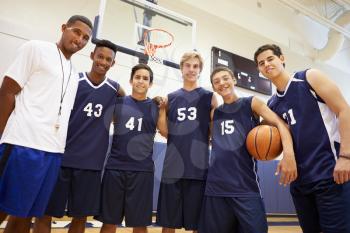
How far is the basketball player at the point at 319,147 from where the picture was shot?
144 cm

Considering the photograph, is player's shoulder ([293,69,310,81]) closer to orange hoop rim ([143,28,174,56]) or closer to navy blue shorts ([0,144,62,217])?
navy blue shorts ([0,144,62,217])

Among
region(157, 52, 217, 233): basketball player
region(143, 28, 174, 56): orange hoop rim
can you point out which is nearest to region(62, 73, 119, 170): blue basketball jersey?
region(157, 52, 217, 233): basketball player

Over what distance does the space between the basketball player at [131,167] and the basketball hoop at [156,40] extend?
7.11 feet

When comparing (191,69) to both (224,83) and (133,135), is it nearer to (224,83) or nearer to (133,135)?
(224,83)

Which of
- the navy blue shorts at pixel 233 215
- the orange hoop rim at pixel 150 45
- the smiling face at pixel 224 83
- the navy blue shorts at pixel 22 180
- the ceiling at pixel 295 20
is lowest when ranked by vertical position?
the navy blue shorts at pixel 233 215

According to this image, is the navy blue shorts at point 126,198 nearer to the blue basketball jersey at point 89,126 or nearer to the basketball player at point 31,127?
the blue basketball jersey at point 89,126

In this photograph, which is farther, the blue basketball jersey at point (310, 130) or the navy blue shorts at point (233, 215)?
the navy blue shorts at point (233, 215)

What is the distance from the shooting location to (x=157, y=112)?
234cm

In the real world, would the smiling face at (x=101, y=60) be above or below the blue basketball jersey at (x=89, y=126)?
above

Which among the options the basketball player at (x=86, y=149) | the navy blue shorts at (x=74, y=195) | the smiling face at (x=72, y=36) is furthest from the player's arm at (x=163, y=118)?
the smiling face at (x=72, y=36)

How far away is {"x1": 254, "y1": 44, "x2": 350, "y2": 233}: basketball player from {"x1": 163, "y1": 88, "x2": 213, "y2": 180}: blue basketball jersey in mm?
651

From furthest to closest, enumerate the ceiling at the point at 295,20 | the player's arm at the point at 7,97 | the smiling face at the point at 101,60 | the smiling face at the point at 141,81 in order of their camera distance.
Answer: the ceiling at the point at 295,20
the smiling face at the point at 141,81
the smiling face at the point at 101,60
the player's arm at the point at 7,97

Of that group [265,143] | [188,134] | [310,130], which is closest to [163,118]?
[188,134]

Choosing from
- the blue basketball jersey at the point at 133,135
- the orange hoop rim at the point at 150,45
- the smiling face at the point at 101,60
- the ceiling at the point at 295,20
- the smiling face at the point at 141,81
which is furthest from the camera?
the ceiling at the point at 295,20
